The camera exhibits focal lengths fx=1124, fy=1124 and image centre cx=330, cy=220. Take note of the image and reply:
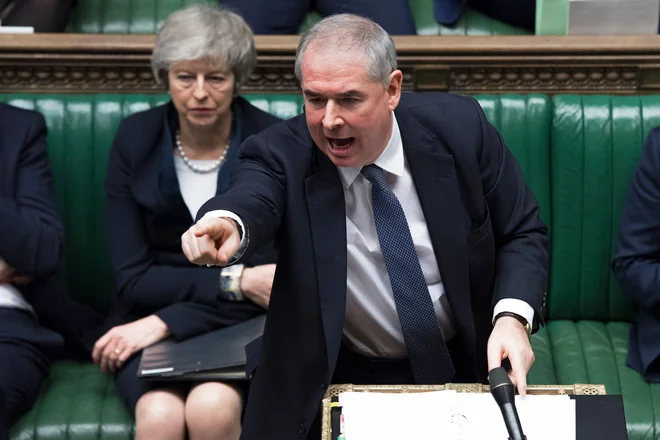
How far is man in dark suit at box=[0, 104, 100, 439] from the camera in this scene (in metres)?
2.74

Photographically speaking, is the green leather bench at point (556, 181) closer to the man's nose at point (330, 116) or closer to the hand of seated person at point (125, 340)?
the hand of seated person at point (125, 340)

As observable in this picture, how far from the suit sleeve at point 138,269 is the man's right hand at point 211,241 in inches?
43.7

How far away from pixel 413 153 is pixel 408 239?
16 centimetres

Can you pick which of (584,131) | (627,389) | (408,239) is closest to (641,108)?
(584,131)

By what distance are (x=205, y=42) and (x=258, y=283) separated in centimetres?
62

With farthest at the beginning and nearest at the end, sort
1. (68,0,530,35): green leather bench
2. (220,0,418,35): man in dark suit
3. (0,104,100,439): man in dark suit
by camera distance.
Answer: (68,0,530,35): green leather bench
(220,0,418,35): man in dark suit
(0,104,100,439): man in dark suit

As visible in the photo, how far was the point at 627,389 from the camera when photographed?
2777 millimetres

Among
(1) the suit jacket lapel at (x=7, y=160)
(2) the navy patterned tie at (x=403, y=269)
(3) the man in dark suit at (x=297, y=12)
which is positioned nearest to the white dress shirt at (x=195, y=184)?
(1) the suit jacket lapel at (x=7, y=160)

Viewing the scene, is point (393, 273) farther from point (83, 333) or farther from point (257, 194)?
point (83, 333)

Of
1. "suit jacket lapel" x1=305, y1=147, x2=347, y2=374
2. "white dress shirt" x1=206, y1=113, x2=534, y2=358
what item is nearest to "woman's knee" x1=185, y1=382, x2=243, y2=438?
"white dress shirt" x1=206, y1=113, x2=534, y2=358

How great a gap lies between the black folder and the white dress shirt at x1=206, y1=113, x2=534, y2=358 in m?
0.53

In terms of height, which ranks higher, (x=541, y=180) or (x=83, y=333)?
(x=541, y=180)

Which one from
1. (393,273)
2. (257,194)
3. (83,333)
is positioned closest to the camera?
(257,194)

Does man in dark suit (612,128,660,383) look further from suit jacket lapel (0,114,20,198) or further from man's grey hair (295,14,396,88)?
suit jacket lapel (0,114,20,198)
